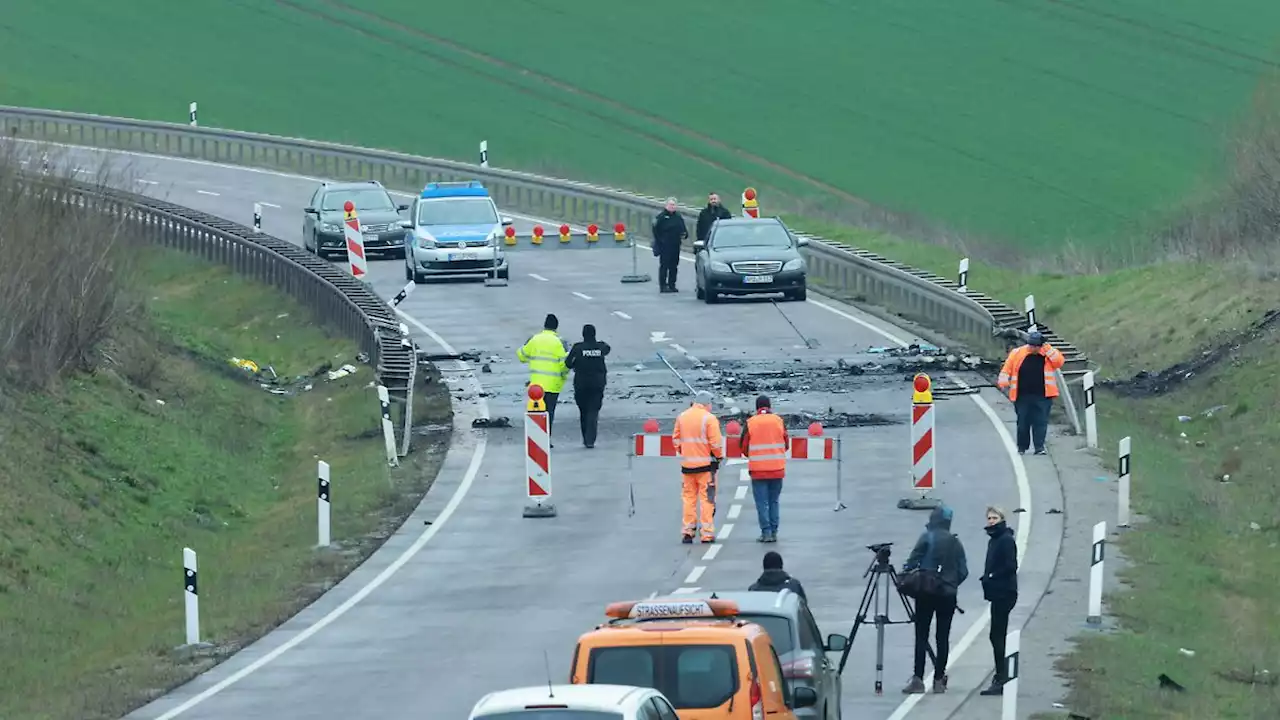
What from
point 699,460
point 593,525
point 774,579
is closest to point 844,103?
point 593,525

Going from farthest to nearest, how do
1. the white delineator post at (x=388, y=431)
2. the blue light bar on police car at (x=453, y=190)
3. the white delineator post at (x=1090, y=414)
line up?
the blue light bar on police car at (x=453, y=190) → the white delineator post at (x=388, y=431) → the white delineator post at (x=1090, y=414)

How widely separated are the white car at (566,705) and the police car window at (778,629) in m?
3.20

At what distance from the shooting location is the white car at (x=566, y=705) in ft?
42.9

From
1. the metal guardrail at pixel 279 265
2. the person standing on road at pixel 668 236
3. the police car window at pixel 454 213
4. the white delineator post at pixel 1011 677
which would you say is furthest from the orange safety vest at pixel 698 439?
the police car window at pixel 454 213

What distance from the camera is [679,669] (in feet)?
49.4

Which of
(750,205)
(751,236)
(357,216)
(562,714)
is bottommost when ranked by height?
(562,714)

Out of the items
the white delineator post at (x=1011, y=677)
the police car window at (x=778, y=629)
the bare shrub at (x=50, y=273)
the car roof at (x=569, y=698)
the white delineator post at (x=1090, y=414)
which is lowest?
the white delineator post at (x=1011, y=677)

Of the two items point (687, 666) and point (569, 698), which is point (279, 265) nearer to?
point (687, 666)

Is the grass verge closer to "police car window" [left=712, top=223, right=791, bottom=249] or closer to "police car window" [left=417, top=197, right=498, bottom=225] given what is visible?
"police car window" [left=417, top=197, right=498, bottom=225]

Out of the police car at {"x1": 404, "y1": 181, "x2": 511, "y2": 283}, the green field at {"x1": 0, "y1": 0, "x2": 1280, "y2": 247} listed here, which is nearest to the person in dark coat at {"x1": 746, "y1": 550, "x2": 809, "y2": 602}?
the police car at {"x1": 404, "y1": 181, "x2": 511, "y2": 283}

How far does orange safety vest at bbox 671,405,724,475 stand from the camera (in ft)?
Result: 83.6

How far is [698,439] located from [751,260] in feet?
57.4

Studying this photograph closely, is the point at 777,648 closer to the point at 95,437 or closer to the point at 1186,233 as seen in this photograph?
the point at 95,437

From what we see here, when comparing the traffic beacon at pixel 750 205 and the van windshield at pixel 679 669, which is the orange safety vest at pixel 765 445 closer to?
the van windshield at pixel 679 669
